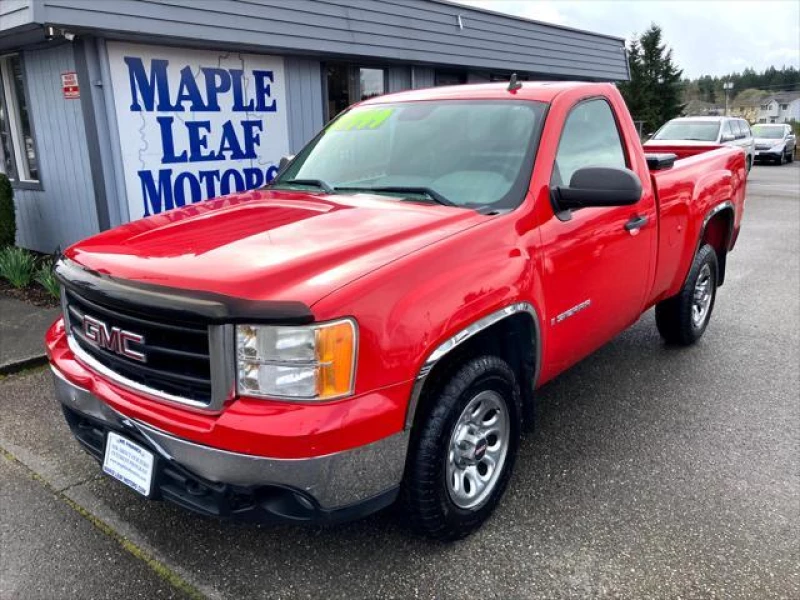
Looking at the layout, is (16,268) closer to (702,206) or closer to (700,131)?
(702,206)

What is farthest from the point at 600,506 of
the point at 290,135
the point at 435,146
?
the point at 290,135

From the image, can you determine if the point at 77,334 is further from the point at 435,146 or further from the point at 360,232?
the point at 435,146

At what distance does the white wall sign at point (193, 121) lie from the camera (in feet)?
22.2

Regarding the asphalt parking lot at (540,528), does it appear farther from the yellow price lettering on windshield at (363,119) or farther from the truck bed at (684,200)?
the yellow price lettering on windshield at (363,119)

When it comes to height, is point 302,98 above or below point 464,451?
above

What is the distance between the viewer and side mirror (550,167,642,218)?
291 cm

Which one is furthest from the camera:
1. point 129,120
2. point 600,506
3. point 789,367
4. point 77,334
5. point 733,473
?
point 129,120

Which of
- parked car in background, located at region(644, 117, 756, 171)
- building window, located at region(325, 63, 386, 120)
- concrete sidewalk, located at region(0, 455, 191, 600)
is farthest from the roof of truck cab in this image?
parked car in background, located at region(644, 117, 756, 171)

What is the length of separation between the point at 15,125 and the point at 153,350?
23.1 feet

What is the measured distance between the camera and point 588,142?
3.57 meters

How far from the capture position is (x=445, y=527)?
2.61 meters

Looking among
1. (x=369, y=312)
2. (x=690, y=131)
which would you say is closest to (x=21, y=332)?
(x=369, y=312)

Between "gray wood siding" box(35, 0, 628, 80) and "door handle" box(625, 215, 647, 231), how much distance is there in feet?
16.4

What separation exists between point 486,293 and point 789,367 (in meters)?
3.25
